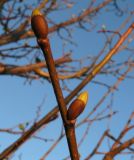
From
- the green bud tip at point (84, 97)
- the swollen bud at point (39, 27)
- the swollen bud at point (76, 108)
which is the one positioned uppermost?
the swollen bud at point (39, 27)

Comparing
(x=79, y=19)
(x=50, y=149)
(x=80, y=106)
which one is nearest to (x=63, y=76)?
(x=79, y=19)

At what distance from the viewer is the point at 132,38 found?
1298mm

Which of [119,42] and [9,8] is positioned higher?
[9,8]

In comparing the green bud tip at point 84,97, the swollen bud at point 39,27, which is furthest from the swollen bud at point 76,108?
the swollen bud at point 39,27

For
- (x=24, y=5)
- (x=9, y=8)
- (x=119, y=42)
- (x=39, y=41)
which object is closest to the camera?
(x=39, y=41)

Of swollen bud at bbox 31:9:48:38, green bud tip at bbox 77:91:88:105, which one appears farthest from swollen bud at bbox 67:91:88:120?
swollen bud at bbox 31:9:48:38

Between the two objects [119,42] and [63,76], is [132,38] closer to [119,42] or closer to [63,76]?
[119,42]

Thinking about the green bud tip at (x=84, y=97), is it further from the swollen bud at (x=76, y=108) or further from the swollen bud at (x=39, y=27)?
the swollen bud at (x=39, y=27)

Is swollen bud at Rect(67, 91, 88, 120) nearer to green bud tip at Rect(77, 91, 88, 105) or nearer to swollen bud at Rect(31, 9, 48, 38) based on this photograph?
green bud tip at Rect(77, 91, 88, 105)

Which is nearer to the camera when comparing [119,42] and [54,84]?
[54,84]

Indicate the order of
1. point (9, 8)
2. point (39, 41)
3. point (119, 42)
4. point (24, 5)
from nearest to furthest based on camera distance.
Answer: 1. point (39, 41)
2. point (119, 42)
3. point (9, 8)
4. point (24, 5)

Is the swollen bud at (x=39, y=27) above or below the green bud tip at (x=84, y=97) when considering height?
above

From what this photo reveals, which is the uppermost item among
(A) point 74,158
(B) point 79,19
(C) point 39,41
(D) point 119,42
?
(B) point 79,19

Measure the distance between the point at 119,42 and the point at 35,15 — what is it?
368mm
